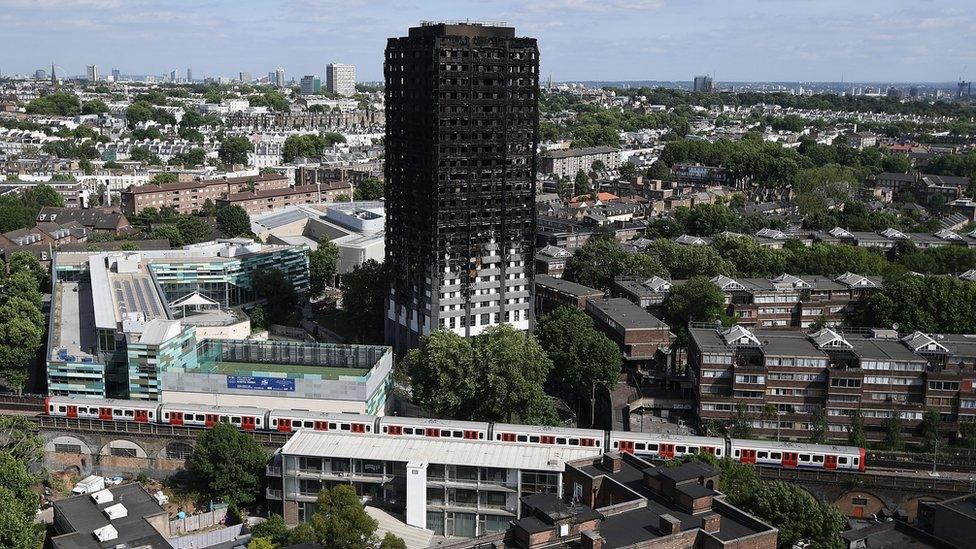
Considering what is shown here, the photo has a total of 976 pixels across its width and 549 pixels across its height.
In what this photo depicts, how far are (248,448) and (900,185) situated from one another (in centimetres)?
9194

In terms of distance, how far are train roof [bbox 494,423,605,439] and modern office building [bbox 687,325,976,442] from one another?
25.7 ft

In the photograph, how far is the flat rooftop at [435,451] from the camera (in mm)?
29920

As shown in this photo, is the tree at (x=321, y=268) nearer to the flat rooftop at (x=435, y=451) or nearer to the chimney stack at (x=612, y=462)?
the flat rooftop at (x=435, y=451)

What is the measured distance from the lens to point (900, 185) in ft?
343

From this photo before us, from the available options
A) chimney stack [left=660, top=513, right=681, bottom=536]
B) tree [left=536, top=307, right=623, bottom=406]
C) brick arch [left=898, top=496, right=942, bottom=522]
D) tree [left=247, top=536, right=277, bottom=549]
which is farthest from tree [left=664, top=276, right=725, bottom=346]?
tree [left=247, top=536, right=277, bottom=549]

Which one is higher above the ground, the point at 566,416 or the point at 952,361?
the point at 952,361

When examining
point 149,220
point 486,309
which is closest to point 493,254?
point 486,309

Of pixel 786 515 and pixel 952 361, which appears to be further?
pixel 952 361

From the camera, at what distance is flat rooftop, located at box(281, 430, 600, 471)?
1178 inches

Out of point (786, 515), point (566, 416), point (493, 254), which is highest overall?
point (493, 254)

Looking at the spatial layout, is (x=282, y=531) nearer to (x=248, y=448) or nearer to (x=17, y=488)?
(x=248, y=448)

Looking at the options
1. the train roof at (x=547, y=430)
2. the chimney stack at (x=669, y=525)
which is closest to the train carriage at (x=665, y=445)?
the train roof at (x=547, y=430)

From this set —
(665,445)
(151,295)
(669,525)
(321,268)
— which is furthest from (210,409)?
(321,268)

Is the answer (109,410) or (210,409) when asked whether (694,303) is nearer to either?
(210,409)
